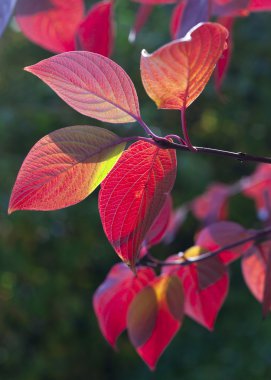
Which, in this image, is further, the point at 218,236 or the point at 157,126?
the point at 157,126

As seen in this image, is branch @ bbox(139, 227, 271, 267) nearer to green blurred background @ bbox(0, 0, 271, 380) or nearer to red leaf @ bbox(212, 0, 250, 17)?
red leaf @ bbox(212, 0, 250, 17)

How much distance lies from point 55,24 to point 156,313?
285mm

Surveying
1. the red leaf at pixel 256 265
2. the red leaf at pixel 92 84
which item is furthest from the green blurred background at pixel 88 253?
the red leaf at pixel 92 84

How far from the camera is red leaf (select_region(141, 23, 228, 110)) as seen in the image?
334mm

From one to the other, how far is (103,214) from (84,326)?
8.90ft

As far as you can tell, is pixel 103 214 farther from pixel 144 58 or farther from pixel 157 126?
pixel 157 126

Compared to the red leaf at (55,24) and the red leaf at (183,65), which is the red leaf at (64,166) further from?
the red leaf at (55,24)

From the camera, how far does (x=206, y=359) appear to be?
2682 millimetres

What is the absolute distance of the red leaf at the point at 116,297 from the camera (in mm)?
614

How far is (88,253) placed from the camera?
2.92 metres

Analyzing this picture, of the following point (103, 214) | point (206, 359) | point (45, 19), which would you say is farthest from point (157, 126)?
point (103, 214)

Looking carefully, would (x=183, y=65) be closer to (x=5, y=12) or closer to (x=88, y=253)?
(x=5, y=12)

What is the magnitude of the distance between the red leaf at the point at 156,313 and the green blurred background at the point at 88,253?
1.84m

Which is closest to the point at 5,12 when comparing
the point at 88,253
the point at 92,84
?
the point at 92,84
